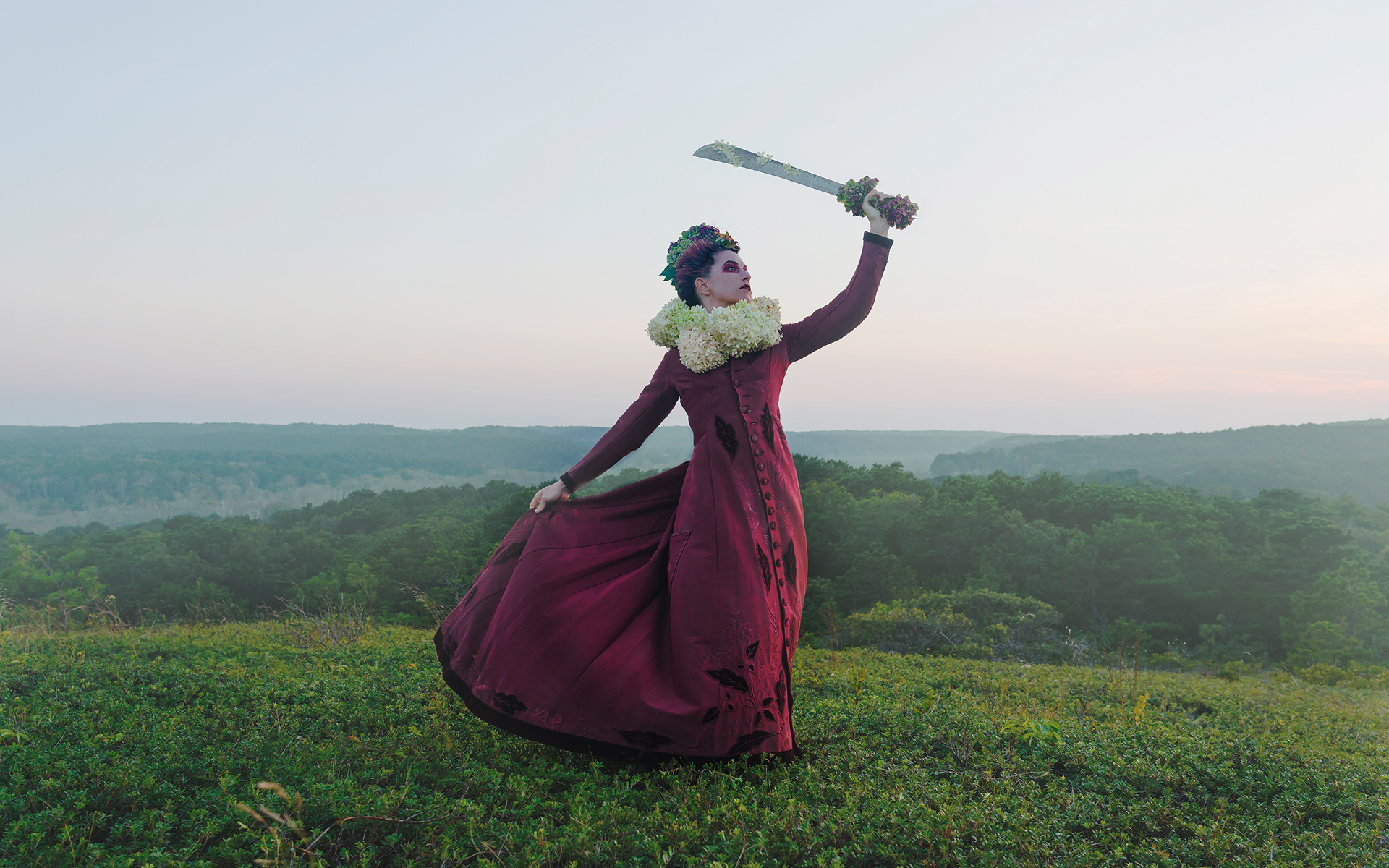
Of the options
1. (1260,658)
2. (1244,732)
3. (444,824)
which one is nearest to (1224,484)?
(1260,658)

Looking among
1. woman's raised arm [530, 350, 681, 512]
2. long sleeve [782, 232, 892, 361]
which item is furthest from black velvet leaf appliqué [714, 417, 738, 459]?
long sleeve [782, 232, 892, 361]

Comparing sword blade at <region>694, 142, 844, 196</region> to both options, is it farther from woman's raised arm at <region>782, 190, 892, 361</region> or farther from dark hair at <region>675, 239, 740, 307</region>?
dark hair at <region>675, 239, 740, 307</region>

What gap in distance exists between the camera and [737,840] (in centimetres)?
278

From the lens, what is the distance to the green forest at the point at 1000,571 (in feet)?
50.8

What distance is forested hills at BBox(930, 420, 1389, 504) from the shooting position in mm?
35875

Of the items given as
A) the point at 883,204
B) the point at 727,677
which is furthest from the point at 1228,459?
the point at 727,677

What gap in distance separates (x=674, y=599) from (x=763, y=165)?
2392 millimetres

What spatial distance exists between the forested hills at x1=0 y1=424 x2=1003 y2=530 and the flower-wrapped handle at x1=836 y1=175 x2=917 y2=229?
122 ft

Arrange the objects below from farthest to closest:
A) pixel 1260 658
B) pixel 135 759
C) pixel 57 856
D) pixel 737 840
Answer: pixel 1260 658, pixel 135 759, pixel 737 840, pixel 57 856

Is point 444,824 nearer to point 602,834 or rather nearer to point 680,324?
point 602,834

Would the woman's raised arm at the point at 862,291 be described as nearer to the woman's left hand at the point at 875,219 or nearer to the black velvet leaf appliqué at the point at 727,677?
the woman's left hand at the point at 875,219

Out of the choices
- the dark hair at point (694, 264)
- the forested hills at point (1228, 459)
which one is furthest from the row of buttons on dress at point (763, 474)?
the forested hills at point (1228, 459)

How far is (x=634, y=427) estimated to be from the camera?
406cm

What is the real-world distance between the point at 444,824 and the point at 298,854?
1.68ft
